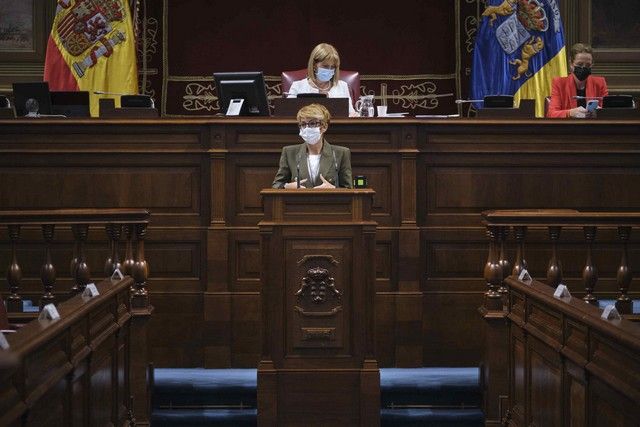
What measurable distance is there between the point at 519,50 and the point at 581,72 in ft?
7.00

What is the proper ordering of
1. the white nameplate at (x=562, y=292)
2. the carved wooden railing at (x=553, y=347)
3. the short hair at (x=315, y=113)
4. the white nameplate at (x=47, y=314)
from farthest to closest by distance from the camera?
the short hair at (x=315, y=113) → the white nameplate at (x=562, y=292) → the white nameplate at (x=47, y=314) → the carved wooden railing at (x=553, y=347)

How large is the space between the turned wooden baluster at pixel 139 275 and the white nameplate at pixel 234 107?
1.33 m

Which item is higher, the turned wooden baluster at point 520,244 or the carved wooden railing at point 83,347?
the turned wooden baluster at point 520,244

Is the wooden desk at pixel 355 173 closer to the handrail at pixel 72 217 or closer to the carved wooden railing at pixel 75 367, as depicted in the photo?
the handrail at pixel 72 217

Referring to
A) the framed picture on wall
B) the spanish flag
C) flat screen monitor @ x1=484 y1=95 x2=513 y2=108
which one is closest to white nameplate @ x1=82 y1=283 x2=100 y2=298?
flat screen monitor @ x1=484 y1=95 x2=513 y2=108

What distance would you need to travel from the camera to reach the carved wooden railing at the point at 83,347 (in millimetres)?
3254

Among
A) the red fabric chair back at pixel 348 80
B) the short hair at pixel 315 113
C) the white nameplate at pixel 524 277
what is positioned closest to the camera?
the white nameplate at pixel 524 277

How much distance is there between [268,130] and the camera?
7.03 m

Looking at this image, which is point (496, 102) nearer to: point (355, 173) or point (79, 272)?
point (355, 173)

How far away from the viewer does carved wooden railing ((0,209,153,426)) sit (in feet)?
10.7

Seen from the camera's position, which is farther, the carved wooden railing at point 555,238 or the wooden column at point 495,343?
the wooden column at point 495,343

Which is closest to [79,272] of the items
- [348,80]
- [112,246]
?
[112,246]

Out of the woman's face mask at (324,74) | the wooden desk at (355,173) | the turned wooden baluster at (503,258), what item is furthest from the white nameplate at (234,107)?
the turned wooden baluster at (503,258)

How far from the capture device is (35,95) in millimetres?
7461
